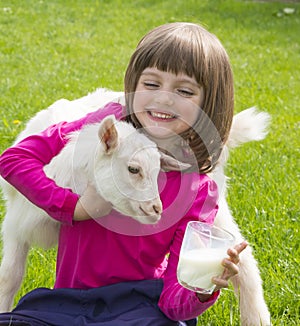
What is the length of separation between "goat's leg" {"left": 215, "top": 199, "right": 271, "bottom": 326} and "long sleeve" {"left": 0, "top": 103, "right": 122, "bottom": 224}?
644 mm

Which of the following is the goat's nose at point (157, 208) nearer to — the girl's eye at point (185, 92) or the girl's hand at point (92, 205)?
the girl's hand at point (92, 205)

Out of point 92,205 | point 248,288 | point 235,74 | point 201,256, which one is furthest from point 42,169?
point 235,74

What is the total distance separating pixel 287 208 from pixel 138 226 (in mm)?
1612

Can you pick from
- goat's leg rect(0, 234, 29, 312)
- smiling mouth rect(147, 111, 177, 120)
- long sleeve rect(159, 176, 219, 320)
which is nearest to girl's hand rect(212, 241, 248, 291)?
long sleeve rect(159, 176, 219, 320)

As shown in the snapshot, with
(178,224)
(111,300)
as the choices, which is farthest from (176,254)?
(111,300)

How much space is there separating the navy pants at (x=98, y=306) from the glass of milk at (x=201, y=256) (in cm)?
49

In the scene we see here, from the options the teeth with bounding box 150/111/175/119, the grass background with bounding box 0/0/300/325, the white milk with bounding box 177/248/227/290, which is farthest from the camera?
the grass background with bounding box 0/0/300/325

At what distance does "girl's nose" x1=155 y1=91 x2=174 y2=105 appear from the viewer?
2.35 meters

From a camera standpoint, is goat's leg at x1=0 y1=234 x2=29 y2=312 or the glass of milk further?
goat's leg at x1=0 y1=234 x2=29 y2=312

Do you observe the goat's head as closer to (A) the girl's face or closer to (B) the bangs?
(A) the girl's face

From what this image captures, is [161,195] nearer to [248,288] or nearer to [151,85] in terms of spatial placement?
[151,85]

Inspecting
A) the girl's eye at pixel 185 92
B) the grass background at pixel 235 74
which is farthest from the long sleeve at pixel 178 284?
the grass background at pixel 235 74

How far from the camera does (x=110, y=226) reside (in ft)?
8.04

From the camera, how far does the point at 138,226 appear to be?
2436 mm
